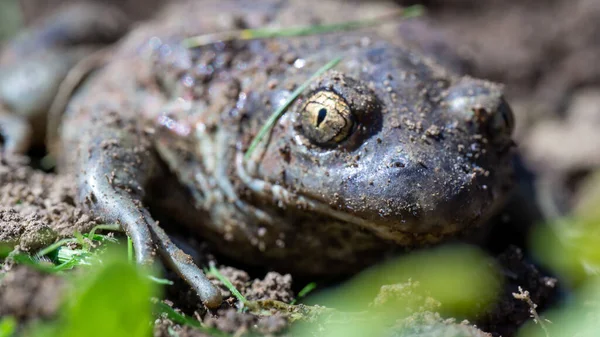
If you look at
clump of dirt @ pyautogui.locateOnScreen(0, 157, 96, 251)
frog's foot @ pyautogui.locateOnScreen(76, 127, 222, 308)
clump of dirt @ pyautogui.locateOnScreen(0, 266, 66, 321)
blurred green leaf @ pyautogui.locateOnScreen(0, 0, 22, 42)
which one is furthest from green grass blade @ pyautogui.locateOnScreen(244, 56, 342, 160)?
blurred green leaf @ pyautogui.locateOnScreen(0, 0, 22, 42)

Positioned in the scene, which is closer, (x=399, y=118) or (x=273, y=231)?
(x=399, y=118)

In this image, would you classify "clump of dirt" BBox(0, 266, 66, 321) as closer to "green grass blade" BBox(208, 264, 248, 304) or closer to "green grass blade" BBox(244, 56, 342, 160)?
"green grass blade" BBox(208, 264, 248, 304)

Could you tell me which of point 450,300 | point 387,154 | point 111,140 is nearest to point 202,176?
point 111,140

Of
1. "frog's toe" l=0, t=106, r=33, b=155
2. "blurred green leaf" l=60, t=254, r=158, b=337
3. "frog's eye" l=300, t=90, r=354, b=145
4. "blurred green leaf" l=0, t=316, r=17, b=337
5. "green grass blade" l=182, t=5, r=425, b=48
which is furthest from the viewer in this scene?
"frog's toe" l=0, t=106, r=33, b=155

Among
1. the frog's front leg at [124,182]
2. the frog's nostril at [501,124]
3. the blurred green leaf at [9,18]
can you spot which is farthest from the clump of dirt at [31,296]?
the blurred green leaf at [9,18]

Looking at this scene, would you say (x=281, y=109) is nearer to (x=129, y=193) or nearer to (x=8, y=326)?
(x=129, y=193)

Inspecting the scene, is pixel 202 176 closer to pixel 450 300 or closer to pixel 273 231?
pixel 273 231
